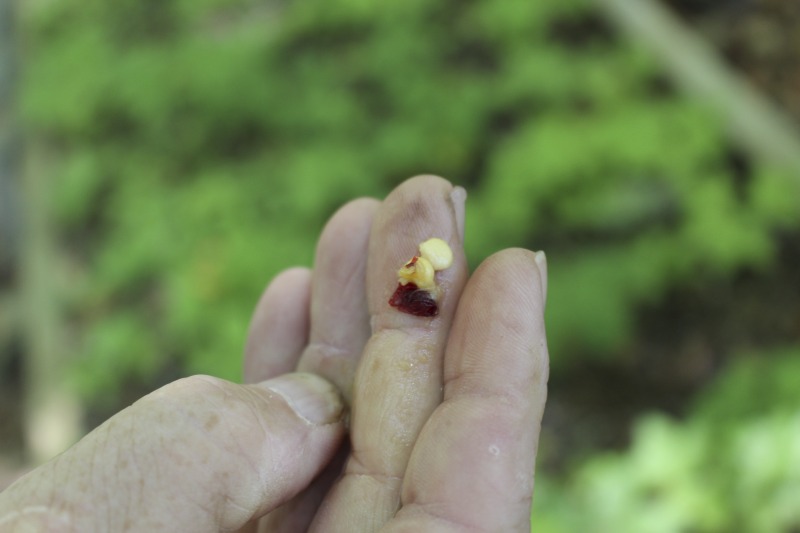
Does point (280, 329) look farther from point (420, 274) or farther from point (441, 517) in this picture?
point (441, 517)

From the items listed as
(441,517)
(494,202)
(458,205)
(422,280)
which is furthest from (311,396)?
(494,202)

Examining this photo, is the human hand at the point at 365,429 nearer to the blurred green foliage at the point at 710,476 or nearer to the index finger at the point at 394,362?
the index finger at the point at 394,362

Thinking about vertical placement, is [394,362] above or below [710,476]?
below

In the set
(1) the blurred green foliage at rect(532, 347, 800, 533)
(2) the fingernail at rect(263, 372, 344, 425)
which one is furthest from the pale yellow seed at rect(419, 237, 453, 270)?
(1) the blurred green foliage at rect(532, 347, 800, 533)

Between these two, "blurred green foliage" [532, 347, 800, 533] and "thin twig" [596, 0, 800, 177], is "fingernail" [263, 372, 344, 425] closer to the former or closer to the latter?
"blurred green foliage" [532, 347, 800, 533]

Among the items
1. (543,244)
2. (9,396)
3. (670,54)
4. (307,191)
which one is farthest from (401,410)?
(9,396)

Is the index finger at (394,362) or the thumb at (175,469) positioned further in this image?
the index finger at (394,362)

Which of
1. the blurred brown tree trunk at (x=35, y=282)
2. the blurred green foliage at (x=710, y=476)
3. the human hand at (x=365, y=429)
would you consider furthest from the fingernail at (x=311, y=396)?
the blurred brown tree trunk at (x=35, y=282)
